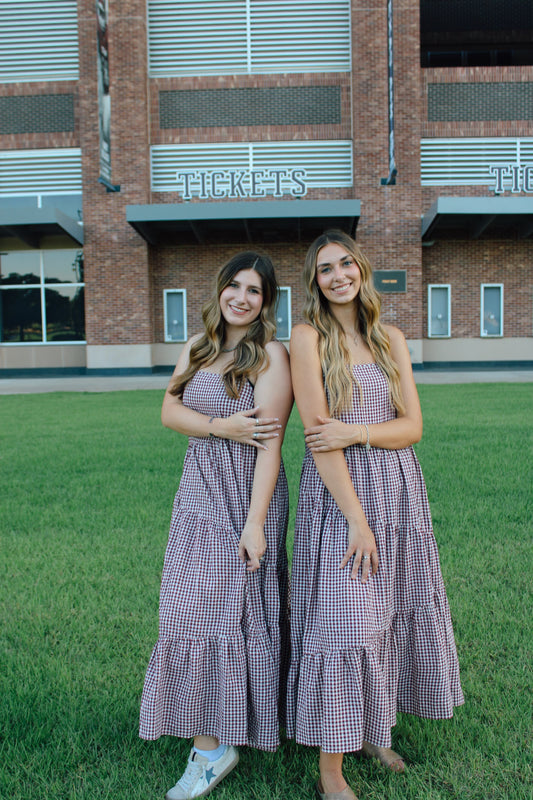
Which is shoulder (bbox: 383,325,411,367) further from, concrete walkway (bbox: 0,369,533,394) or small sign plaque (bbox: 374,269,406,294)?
small sign plaque (bbox: 374,269,406,294)

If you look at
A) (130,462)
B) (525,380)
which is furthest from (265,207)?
(130,462)

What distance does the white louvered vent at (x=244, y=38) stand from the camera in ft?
66.6

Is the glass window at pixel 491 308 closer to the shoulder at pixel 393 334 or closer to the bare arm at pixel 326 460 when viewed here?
the shoulder at pixel 393 334

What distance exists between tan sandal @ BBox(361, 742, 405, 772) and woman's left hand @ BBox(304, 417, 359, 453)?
104 centimetres

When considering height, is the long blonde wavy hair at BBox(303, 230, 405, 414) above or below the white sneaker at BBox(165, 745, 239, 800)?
above

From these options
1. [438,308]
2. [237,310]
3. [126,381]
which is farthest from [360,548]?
[438,308]

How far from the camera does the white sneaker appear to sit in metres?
2.04

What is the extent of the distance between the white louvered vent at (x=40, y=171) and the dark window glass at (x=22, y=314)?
3.32 meters

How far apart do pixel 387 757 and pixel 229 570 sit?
85cm

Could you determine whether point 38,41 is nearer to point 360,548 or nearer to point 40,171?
point 40,171

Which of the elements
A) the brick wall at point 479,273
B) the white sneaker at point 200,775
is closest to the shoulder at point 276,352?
the white sneaker at point 200,775

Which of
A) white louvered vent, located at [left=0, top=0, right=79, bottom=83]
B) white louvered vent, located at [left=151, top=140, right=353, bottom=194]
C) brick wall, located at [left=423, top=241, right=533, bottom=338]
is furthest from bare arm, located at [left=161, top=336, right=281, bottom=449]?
white louvered vent, located at [left=0, top=0, right=79, bottom=83]

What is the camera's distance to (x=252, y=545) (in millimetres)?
2057

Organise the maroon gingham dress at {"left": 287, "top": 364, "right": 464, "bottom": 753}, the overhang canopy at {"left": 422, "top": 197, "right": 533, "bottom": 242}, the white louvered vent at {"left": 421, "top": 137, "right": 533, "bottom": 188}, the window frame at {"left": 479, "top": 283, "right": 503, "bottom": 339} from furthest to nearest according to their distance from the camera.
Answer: the window frame at {"left": 479, "top": 283, "right": 503, "bottom": 339}, the white louvered vent at {"left": 421, "top": 137, "right": 533, "bottom": 188}, the overhang canopy at {"left": 422, "top": 197, "right": 533, "bottom": 242}, the maroon gingham dress at {"left": 287, "top": 364, "right": 464, "bottom": 753}
